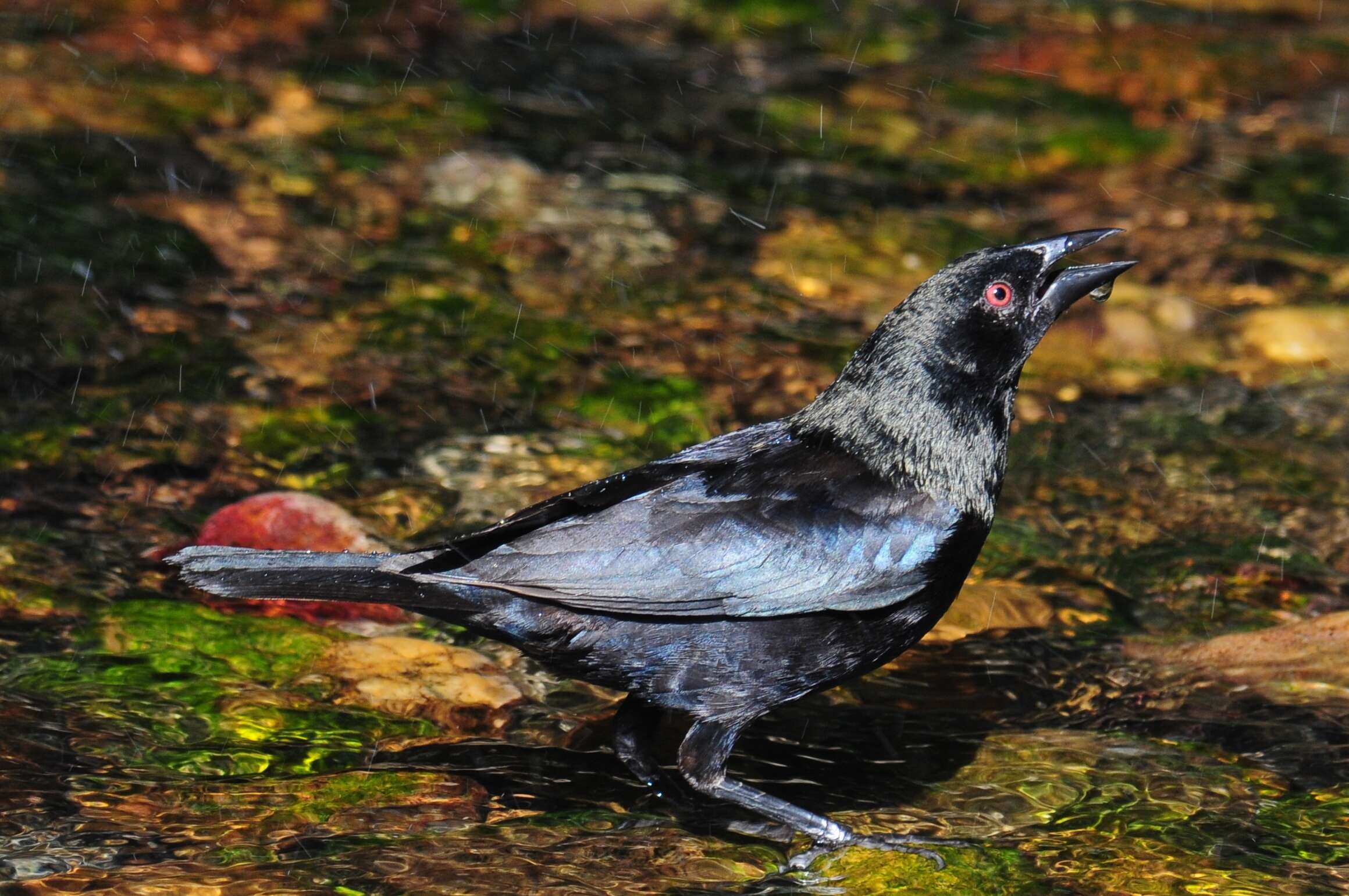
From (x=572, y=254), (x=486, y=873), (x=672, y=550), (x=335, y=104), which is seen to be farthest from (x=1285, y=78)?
(x=486, y=873)

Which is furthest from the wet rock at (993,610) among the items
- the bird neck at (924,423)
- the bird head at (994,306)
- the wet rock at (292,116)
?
the wet rock at (292,116)

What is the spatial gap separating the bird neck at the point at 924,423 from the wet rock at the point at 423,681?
3.78ft

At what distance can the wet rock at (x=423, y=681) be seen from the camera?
444cm

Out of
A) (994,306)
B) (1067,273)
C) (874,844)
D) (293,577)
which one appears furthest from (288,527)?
(1067,273)

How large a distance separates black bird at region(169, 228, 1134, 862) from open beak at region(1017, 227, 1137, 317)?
0.28m

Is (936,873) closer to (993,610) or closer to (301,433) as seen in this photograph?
(993,610)

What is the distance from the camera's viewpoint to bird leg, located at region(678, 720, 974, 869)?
3928mm

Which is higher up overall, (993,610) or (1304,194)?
(1304,194)

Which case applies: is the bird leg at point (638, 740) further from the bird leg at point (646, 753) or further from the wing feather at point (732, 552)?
the wing feather at point (732, 552)

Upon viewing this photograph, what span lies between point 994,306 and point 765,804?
145 centimetres

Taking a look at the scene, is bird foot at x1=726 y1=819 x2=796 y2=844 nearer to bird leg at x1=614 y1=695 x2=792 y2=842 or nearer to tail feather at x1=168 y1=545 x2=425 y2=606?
bird leg at x1=614 y1=695 x2=792 y2=842

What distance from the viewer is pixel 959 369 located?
4.30 metres

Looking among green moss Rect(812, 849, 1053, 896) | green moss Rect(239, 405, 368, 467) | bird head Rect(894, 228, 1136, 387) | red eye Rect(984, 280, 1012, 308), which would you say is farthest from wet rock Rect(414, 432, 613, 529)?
green moss Rect(812, 849, 1053, 896)

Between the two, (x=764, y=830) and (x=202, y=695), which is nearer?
(x=764, y=830)
